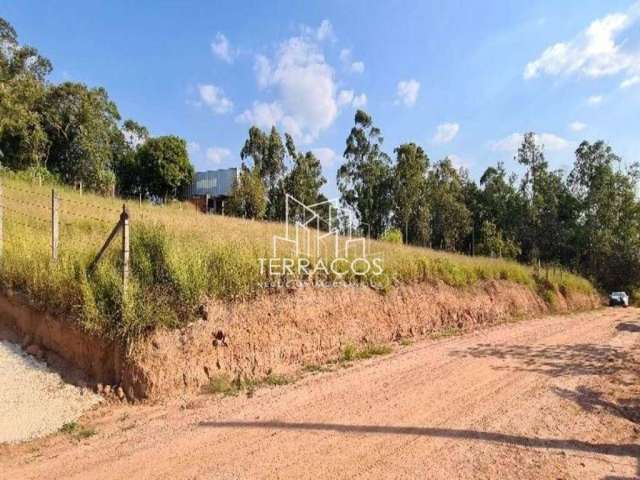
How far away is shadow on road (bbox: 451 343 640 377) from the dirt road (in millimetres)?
117

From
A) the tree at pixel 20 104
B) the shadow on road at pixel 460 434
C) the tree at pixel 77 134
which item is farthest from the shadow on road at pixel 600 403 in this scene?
the tree at pixel 77 134

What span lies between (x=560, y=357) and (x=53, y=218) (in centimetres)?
914

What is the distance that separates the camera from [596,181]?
32219mm

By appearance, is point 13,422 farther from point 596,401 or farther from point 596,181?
point 596,181

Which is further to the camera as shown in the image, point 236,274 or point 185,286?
point 236,274

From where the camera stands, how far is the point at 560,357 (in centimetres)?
795

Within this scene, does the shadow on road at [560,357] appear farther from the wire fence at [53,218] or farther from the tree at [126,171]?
the tree at [126,171]

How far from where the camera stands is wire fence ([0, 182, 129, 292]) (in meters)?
6.04

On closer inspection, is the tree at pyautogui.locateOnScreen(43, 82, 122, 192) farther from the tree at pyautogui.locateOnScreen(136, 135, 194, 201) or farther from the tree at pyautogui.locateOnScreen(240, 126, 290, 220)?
the tree at pyautogui.locateOnScreen(240, 126, 290, 220)

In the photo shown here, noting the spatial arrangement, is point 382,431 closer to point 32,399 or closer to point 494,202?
point 32,399

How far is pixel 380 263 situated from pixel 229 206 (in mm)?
17110

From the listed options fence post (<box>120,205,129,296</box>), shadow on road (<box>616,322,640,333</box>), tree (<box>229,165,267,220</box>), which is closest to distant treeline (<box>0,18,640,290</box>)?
tree (<box>229,165,267,220</box>)

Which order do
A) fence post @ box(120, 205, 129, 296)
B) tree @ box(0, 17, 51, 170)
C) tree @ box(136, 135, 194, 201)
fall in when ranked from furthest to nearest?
tree @ box(136, 135, 194, 201), tree @ box(0, 17, 51, 170), fence post @ box(120, 205, 129, 296)

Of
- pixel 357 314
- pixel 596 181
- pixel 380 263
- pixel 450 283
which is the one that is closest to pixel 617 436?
pixel 357 314
